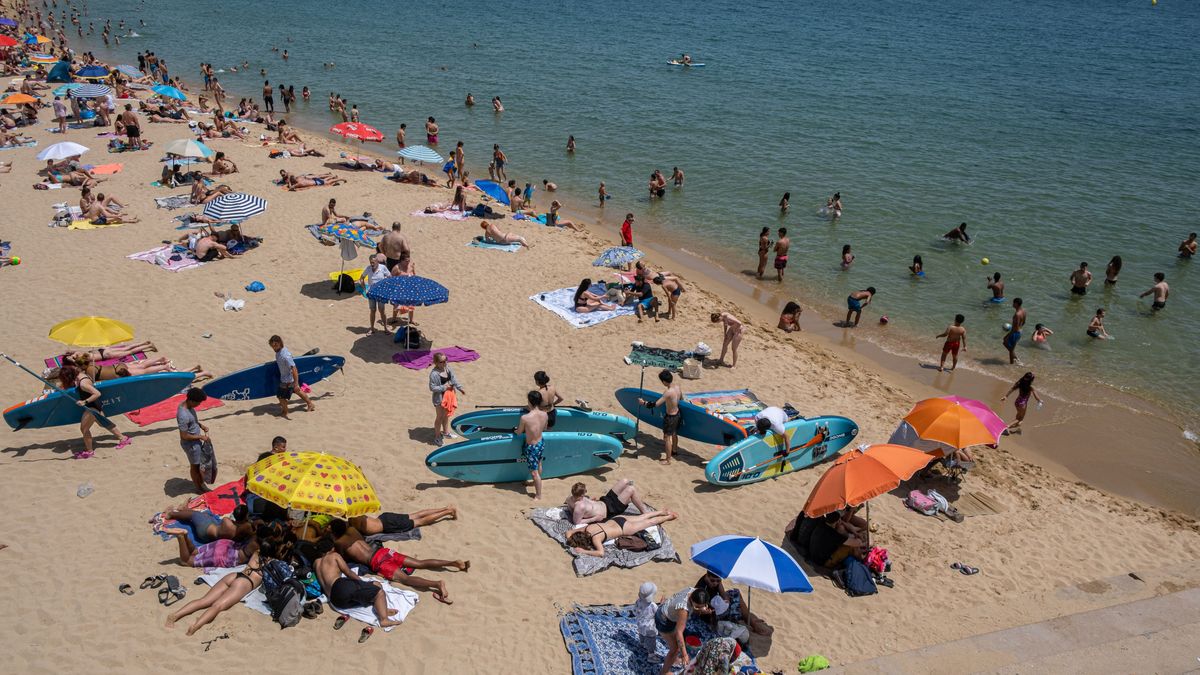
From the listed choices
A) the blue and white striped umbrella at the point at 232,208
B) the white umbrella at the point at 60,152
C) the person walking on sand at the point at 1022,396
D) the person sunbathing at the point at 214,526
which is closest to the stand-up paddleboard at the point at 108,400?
the person sunbathing at the point at 214,526

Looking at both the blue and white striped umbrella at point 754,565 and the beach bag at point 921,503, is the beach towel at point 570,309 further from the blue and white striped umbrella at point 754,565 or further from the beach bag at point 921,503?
the blue and white striped umbrella at point 754,565

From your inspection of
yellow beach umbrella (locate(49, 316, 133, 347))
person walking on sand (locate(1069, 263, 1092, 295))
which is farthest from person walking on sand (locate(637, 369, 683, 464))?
person walking on sand (locate(1069, 263, 1092, 295))

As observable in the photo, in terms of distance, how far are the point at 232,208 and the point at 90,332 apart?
684 centimetres

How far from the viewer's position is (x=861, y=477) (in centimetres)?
913

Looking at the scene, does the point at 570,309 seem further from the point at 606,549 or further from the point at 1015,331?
the point at 1015,331

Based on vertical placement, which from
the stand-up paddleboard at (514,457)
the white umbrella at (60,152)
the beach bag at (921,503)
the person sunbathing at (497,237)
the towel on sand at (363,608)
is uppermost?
the white umbrella at (60,152)

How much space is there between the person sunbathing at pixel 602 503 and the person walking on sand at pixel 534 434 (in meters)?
0.53

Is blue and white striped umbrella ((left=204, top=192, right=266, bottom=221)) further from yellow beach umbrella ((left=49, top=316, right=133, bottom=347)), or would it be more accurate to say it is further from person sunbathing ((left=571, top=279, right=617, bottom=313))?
person sunbathing ((left=571, top=279, right=617, bottom=313))

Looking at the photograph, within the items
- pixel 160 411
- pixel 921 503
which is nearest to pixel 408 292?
pixel 160 411

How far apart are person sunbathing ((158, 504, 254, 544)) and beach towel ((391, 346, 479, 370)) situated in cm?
522

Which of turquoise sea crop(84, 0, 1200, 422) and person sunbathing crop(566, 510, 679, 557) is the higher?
turquoise sea crop(84, 0, 1200, 422)

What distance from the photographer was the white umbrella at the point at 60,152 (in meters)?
21.1

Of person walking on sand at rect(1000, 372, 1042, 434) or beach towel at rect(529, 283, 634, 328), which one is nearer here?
person walking on sand at rect(1000, 372, 1042, 434)

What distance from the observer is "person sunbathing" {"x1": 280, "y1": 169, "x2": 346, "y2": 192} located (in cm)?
2211
